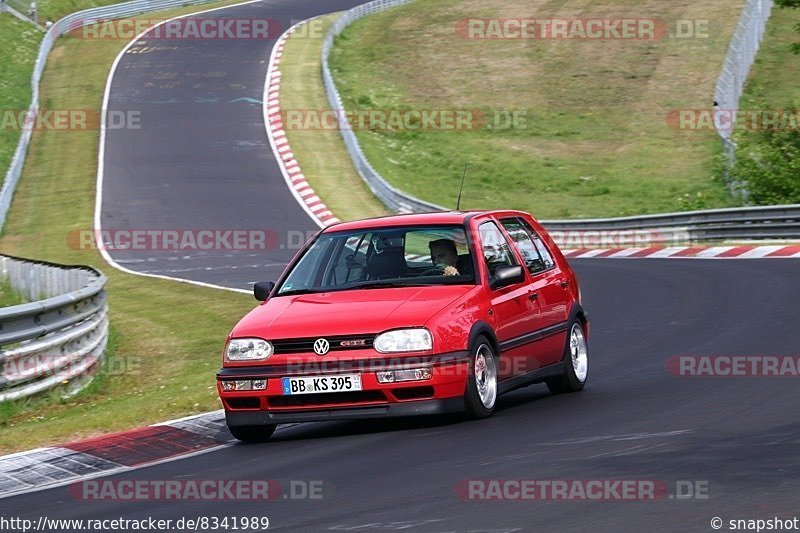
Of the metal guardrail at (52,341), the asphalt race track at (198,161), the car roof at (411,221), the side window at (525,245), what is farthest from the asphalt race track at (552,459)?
the asphalt race track at (198,161)

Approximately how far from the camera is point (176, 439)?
1031 cm

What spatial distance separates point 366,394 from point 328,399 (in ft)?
0.89

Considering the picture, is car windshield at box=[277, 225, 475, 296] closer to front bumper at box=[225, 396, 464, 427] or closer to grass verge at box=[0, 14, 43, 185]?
front bumper at box=[225, 396, 464, 427]

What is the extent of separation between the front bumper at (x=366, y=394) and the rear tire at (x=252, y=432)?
0.58ft

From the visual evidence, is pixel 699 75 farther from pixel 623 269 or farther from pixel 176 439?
pixel 176 439

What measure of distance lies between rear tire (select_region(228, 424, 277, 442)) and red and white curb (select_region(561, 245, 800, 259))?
1539 cm

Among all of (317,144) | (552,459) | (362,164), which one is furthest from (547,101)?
(552,459)

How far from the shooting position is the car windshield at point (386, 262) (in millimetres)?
10539

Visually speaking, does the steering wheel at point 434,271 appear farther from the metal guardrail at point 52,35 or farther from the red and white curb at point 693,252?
the metal guardrail at point 52,35

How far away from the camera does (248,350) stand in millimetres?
9914

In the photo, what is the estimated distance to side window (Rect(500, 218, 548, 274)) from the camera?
37.7 feet

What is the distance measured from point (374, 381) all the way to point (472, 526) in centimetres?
310

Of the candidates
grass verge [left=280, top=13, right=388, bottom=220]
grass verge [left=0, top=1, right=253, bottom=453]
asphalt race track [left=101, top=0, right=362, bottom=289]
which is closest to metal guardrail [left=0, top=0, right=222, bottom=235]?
grass verge [left=0, top=1, right=253, bottom=453]

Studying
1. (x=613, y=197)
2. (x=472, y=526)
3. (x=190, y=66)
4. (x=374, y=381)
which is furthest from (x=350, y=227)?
(x=190, y=66)
